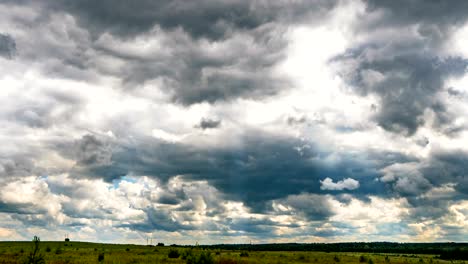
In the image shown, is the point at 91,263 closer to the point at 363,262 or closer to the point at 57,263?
the point at 57,263

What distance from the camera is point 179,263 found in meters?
55.6

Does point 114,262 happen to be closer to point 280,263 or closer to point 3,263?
point 3,263

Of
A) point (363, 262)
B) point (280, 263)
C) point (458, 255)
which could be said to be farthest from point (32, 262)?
point (458, 255)

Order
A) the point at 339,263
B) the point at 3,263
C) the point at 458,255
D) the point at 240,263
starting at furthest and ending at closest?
the point at 458,255 → the point at 339,263 → the point at 240,263 → the point at 3,263

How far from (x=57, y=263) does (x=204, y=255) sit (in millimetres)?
17201

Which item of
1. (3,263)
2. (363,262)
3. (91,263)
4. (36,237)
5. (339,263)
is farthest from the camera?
(363,262)

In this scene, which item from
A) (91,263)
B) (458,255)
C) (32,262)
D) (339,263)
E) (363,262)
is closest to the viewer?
(32,262)

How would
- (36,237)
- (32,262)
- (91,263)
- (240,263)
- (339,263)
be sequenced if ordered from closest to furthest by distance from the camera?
1. (36,237)
2. (32,262)
3. (91,263)
4. (240,263)
5. (339,263)

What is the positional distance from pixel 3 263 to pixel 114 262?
12.5 meters

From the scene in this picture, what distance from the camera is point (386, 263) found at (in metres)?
83.4

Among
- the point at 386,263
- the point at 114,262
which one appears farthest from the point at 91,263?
the point at 386,263

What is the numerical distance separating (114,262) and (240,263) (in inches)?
658

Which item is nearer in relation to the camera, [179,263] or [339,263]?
[179,263]

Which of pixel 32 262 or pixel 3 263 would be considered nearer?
pixel 32 262
